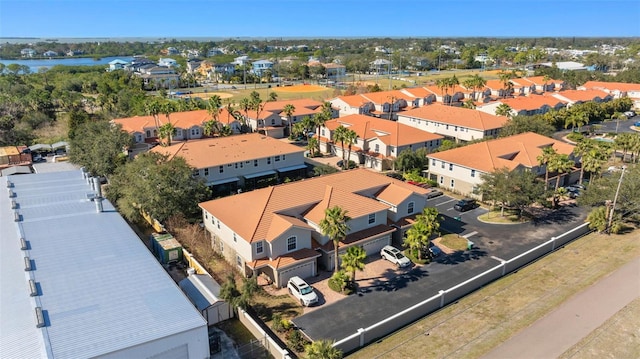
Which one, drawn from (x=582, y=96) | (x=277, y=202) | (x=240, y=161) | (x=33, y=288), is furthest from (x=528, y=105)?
(x=33, y=288)

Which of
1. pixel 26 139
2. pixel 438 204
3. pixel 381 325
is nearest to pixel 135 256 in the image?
pixel 381 325

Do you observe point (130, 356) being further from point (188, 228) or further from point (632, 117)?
point (632, 117)

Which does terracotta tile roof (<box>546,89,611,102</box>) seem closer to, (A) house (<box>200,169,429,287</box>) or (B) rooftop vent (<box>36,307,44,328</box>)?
(A) house (<box>200,169,429,287</box>)

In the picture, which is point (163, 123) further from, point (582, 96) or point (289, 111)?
point (582, 96)

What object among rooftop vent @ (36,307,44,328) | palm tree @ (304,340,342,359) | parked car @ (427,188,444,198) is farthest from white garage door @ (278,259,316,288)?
parked car @ (427,188,444,198)

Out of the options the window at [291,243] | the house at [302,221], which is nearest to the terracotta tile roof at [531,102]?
the house at [302,221]

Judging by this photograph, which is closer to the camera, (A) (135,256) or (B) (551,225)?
(A) (135,256)

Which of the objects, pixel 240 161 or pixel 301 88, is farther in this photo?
pixel 301 88
